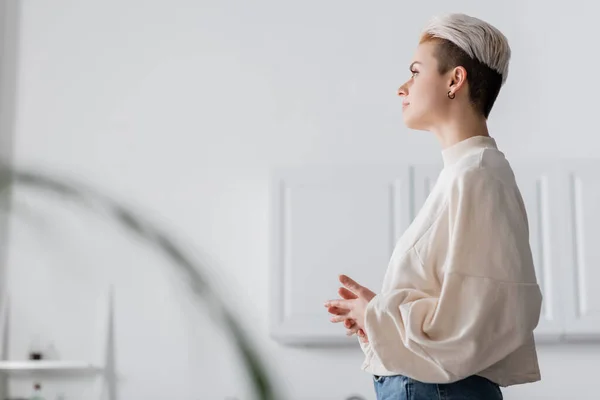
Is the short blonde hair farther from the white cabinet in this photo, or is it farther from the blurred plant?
the blurred plant

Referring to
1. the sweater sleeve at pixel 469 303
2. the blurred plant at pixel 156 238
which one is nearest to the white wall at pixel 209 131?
the blurred plant at pixel 156 238

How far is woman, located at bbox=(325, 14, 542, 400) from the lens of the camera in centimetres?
124

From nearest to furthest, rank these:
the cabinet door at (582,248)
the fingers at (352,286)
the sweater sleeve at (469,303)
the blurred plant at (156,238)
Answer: the sweater sleeve at (469,303) < the fingers at (352,286) < the cabinet door at (582,248) < the blurred plant at (156,238)

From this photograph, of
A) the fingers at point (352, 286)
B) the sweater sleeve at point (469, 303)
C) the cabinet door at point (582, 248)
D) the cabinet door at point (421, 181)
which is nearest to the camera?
the sweater sleeve at point (469, 303)

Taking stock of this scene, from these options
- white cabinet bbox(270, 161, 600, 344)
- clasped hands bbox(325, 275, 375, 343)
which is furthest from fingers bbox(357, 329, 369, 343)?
white cabinet bbox(270, 161, 600, 344)

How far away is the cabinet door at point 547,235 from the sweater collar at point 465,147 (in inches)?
80.0

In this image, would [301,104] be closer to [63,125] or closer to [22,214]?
[63,125]

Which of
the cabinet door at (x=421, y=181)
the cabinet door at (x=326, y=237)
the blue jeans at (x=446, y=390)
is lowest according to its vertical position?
the blue jeans at (x=446, y=390)

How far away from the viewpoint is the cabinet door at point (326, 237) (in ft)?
11.2

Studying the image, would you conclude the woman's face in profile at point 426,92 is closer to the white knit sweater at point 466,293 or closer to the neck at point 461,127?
the neck at point 461,127

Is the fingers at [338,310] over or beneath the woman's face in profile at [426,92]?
beneath

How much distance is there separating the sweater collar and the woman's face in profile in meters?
0.06

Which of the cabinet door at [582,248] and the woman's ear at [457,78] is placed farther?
the cabinet door at [582,248]

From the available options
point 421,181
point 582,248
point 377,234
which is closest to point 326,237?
point 377,234
